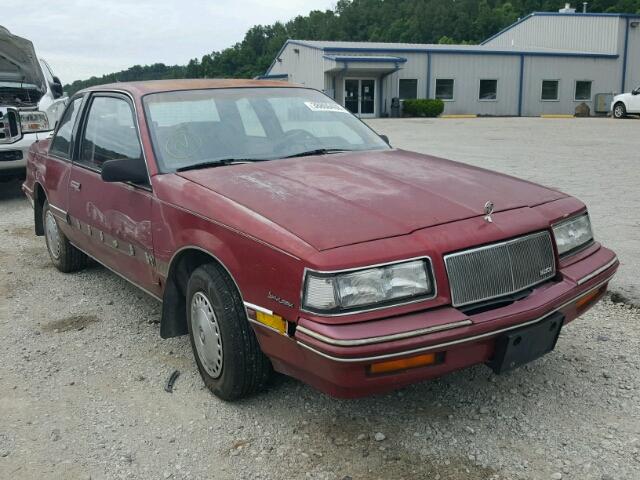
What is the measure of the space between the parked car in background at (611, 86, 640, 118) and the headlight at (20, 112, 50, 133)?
28.1 metres

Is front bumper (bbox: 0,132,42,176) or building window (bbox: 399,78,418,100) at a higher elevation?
building window (bbox: 399,78,418,100)

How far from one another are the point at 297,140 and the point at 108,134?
138 centimetres

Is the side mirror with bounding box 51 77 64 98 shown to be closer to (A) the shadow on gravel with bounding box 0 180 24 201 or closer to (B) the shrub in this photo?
(A) the shadow on gravel with bounding box 0 180 24 201

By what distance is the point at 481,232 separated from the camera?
9.08 ft

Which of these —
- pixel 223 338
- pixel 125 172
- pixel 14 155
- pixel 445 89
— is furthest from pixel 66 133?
pixel 445 89

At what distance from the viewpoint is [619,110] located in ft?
102

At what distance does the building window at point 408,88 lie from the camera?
3522cm

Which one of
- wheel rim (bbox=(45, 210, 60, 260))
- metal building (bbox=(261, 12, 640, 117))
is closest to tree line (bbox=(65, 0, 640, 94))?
metal building (bbox=(261, 12, 640, 117))

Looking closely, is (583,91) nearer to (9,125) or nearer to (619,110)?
(619,110)

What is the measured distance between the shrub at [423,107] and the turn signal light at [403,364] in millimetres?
32254

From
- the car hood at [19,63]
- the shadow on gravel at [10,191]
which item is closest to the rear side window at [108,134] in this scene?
the shadow on gravel at [10,191]

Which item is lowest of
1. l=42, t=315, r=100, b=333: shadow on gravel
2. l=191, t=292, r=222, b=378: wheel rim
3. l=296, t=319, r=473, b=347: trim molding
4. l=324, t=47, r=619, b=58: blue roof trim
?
l=42, t=315, r=100, b=333: shadow on gravel

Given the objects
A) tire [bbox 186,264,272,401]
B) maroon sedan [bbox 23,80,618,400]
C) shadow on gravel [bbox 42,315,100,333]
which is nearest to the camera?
maroon sedan [bbox 23,80,618,400]

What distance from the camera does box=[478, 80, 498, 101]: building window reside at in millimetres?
36219
